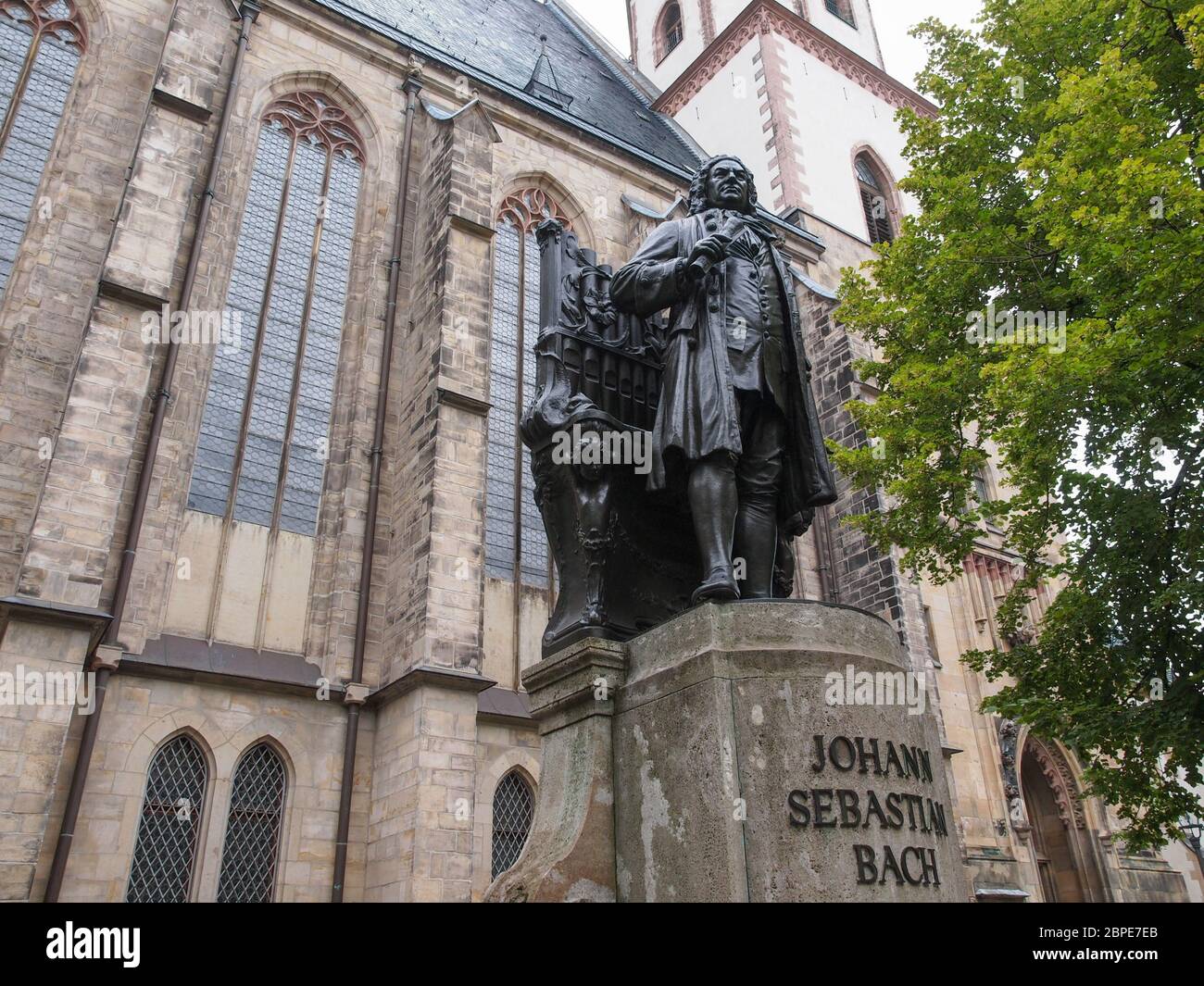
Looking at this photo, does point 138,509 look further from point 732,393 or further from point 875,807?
point 875,807

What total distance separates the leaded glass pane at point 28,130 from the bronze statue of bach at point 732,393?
9.85 meters

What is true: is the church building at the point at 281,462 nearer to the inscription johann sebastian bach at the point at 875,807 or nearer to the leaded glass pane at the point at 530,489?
the leaded glass pane at the point at 530,489

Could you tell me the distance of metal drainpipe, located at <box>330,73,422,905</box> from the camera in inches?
411

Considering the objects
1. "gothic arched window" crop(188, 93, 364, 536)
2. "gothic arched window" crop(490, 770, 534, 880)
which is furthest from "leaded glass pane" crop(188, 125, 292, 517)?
"gothic arched window" crop(490, 770, 534, 880)

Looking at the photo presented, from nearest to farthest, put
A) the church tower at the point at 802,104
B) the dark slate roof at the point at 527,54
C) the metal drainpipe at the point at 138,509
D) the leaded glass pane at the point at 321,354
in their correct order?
the metal drainpipe at the point at 138,509
the leaded glass pane at the point at 321,354
the dark slate roof at the point at 527,54
the church tower at the point at 802,104

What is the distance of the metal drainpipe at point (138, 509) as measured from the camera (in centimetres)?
872

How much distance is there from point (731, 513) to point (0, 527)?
899 centimetres

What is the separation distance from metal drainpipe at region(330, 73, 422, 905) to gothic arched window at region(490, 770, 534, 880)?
1.92m

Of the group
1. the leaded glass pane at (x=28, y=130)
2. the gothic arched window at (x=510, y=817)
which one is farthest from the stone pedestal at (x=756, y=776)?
the leaded glass pane at (x=28, y=130)

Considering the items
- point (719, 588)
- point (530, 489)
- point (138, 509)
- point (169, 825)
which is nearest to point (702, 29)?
point (530, 489)

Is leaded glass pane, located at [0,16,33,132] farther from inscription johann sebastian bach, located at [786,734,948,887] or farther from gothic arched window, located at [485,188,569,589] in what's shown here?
inscription johann sebastian bach, located at [786,734,948,887]

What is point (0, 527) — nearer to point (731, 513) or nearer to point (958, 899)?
point (731, 513)

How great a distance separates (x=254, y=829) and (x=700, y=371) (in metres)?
8.44
